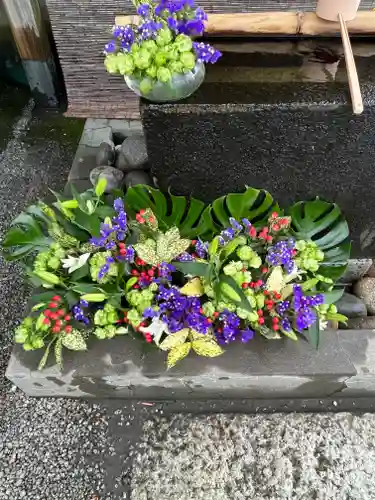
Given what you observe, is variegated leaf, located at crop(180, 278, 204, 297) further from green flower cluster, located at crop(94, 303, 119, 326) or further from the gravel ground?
the gravel ground

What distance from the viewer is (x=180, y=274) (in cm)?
201

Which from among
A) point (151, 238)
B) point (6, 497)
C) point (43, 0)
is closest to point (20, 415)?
point (6, 497)

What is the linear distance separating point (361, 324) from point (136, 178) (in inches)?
55.0

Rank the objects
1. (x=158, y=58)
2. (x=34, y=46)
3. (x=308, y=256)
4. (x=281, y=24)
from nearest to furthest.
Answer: (x=158, y=58)
(x=308, y=256)
(x=281, y=24)
(x=34, y=46)

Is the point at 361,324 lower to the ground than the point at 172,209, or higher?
lower

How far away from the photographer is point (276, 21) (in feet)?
6.47

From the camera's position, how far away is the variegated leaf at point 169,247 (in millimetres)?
1833

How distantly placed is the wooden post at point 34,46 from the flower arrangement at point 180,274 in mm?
1982

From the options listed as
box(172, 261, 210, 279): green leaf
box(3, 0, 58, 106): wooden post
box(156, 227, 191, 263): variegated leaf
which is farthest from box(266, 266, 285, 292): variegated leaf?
box(3, 0, 58, 106): wooden post

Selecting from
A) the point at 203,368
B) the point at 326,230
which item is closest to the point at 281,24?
the point at 326,230

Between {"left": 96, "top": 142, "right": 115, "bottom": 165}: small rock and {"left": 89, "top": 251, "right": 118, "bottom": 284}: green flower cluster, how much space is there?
1023 millimetres

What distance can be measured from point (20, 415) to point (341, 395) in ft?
4.82

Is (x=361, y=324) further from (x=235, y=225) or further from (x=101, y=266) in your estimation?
(x=101, y=266)

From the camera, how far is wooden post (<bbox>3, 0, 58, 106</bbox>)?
321cm
